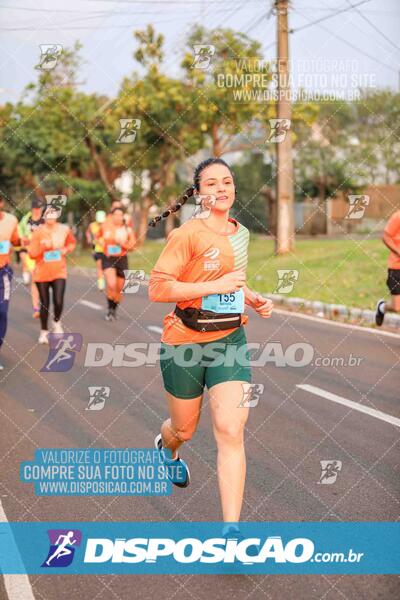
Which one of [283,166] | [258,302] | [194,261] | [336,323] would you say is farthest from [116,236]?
[194,261]

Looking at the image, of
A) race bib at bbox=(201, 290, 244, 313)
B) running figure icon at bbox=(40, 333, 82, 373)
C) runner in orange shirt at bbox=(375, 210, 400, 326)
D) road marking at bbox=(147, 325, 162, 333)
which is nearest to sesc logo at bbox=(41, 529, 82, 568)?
race bib at bbox=(201, 290, 244, 313)

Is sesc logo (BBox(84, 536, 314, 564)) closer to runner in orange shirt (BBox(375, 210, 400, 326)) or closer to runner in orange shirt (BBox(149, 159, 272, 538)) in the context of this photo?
runner in orange shirt (BBox(149, 159, 272, 538))

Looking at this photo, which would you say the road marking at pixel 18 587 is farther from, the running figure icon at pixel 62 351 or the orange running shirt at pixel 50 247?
the orange running shirt at pixel 50 247

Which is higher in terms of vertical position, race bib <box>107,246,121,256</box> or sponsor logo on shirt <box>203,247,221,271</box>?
sponsor logo on shirt <box>203,247,221,271</box>

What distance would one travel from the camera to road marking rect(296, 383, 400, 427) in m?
7.54

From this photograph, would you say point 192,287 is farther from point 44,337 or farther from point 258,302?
point 44,337

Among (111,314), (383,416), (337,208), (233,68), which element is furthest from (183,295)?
(337,208)

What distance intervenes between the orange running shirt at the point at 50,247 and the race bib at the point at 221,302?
722 centimetres

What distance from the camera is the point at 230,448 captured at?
4.61 metres

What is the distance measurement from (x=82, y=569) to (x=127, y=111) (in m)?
28.5

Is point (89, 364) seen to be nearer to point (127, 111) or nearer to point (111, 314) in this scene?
point (111, 314)

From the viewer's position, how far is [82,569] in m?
4.59

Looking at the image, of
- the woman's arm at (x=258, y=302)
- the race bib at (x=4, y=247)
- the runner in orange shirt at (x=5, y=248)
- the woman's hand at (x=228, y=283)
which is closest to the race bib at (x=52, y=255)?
the runner in orange shirt at (x=5, y=248)

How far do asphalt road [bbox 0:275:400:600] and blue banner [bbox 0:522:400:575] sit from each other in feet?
0.40
